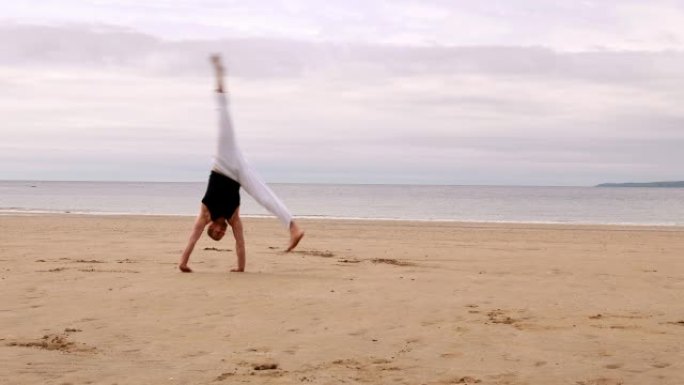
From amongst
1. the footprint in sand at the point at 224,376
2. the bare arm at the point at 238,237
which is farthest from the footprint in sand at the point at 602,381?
the bare arm at the point at 238,237

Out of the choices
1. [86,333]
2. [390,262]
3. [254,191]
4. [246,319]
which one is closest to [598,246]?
[390,262]

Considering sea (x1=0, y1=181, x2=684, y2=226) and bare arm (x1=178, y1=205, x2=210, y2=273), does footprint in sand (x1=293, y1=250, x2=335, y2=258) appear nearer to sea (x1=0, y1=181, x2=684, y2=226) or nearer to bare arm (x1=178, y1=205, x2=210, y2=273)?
bare arm (x1=178, y1=205, x2=210, y2=273)

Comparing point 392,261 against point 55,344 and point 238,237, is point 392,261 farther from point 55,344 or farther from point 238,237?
point 55,344

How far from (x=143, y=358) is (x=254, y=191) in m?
4.36

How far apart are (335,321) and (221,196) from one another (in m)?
3.35

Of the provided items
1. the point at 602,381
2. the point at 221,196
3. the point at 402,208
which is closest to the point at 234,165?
the point at 221,196

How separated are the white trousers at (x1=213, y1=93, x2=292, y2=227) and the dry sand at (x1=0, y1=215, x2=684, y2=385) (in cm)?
104

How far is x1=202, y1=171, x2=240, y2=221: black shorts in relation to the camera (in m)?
9.98

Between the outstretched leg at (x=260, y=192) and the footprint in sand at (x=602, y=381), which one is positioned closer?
the footprint in sand at (x=602, y=381)

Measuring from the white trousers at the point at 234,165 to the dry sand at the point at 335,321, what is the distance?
1.04 m

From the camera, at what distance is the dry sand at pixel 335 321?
5.52 meters

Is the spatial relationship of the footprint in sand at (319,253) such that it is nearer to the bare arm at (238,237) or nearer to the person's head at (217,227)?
the bare arm at (238,237)

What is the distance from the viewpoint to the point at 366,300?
838 centimetres

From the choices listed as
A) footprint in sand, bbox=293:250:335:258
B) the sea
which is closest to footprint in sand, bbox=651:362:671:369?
footprint in sand, bbox=293:250:335:258
